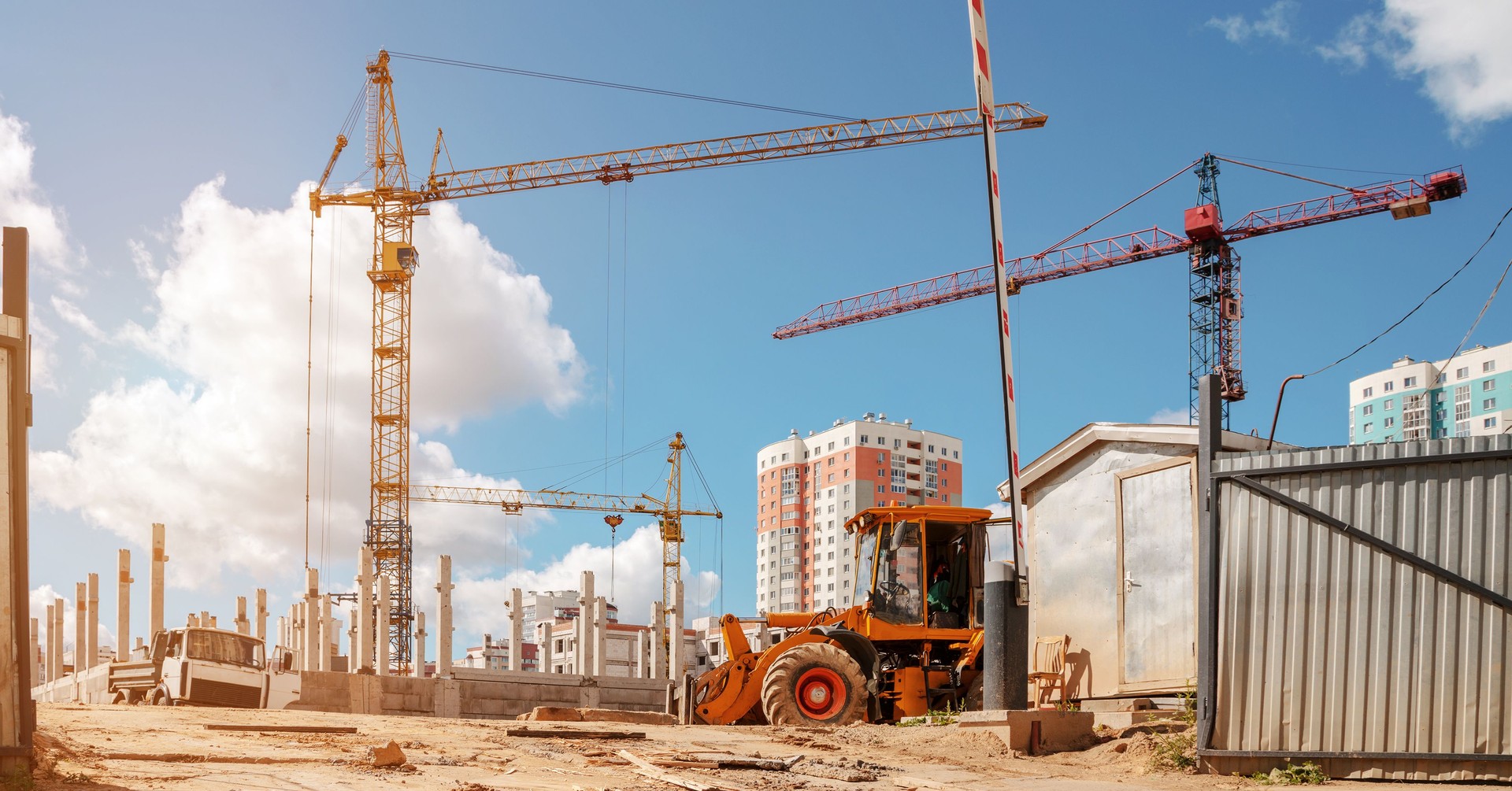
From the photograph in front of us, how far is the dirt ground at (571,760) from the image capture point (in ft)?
30.3

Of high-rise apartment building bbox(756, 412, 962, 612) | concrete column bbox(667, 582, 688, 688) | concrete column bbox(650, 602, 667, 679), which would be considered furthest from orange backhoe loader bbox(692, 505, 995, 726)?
high-rise apartment building bbox(756, 412, 962, 612)

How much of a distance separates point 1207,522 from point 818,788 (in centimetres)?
357

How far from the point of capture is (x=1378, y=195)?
229 feet

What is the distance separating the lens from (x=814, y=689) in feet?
50.9

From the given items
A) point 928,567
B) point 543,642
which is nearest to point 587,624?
point 928,567

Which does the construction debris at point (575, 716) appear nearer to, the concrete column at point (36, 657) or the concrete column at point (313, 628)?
the concrete column at point (313, 628)

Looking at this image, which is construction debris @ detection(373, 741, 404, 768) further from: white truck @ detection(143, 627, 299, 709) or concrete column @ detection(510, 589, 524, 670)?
concrete column @ detection(510, 589, 524, 670)

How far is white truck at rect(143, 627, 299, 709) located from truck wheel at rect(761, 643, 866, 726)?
1337 cm

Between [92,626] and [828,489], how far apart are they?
104651mm

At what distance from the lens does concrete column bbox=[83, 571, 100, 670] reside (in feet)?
109

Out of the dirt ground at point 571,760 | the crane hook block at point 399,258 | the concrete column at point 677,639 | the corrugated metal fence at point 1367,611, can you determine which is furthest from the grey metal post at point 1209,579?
the crane hook block at point 399,258

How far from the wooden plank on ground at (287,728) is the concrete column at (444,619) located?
1512 cm

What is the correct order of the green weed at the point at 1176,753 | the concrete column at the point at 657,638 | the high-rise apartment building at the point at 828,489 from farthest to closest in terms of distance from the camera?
the high-rise apartment building at the point at 828,489
the concrete column at the point at 657,638
the green weed at the point at 1176,753

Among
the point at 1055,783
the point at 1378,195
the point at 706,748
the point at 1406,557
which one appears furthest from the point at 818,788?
the point at 1378,195
